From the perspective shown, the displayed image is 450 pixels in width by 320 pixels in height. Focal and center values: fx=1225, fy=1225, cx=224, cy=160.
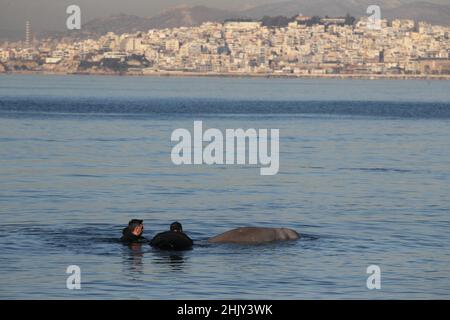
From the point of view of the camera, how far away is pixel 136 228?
89.1ft

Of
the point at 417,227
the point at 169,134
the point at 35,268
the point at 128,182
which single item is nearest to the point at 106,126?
the point at 169,134

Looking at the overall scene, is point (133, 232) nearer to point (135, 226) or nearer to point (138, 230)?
point (138, 230)

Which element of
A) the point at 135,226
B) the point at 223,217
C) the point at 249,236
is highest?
the point at 135,226

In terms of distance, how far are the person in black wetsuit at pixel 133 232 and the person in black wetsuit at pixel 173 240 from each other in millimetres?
400

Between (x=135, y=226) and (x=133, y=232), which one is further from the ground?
(x=135, y=226)

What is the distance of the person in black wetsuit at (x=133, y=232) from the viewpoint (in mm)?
27094

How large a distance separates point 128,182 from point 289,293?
21.4m

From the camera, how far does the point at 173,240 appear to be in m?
26.8

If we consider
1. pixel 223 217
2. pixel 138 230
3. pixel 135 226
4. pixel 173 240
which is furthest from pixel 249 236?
pixel 223 217

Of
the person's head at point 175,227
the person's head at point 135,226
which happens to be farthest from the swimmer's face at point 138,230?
the person's head at point 175,227

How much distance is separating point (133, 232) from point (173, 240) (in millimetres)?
1058

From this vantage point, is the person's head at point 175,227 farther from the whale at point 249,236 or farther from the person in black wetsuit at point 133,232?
the whale at point 249,236
